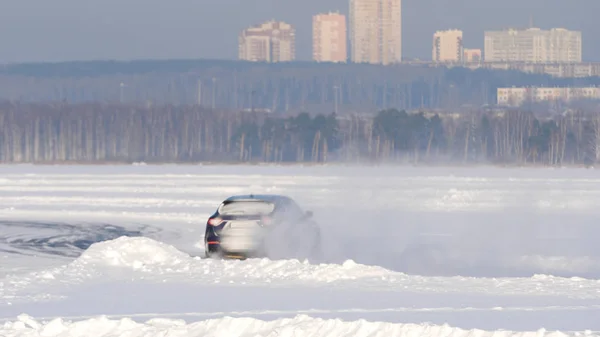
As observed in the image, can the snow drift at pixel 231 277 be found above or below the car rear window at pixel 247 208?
below

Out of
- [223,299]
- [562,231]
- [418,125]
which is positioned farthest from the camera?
[418,125]

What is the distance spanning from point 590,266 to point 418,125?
430 ft

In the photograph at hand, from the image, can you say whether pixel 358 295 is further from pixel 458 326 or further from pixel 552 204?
pixel 552 204

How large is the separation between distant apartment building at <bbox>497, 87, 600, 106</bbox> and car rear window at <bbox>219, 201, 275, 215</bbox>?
15842cm

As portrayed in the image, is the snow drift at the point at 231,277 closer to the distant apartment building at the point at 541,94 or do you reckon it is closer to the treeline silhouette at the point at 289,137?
the treeline silhouette at the point at 289,137

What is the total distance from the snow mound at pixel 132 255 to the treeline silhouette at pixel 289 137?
4594 inches

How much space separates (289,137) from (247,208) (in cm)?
13139

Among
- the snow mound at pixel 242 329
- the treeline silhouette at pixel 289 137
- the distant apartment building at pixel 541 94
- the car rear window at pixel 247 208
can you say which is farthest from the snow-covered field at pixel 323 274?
the distant apartment building at pixel 541 94

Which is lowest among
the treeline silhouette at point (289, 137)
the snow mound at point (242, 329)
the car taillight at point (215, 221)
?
the treeline silhouette at point (289, 137)

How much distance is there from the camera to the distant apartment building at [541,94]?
7079 inches

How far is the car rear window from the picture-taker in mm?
19703

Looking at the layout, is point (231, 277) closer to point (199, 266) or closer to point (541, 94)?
point (199, 266)

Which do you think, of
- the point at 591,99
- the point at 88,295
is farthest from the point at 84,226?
the point at 591,99

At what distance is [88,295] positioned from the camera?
15516mm
